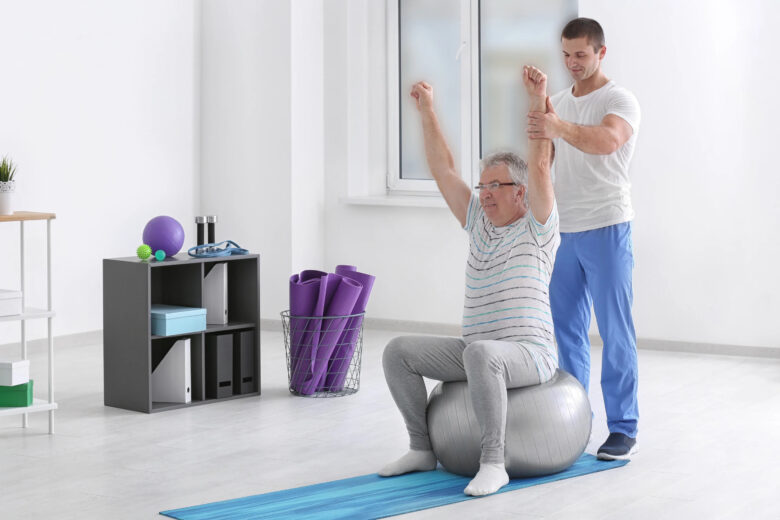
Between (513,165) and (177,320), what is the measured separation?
1.64 metres

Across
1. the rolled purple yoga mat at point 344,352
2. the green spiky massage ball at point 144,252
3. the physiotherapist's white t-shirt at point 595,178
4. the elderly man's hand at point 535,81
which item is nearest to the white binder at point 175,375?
the green spiky massage ball at point 144,252

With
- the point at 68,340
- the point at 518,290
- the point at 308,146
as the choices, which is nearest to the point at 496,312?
the point at 518,290

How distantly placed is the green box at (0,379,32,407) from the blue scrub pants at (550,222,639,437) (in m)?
1.83

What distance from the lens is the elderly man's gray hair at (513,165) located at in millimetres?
3484

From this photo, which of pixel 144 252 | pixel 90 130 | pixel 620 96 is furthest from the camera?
pixel 90 130

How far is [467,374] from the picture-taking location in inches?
132

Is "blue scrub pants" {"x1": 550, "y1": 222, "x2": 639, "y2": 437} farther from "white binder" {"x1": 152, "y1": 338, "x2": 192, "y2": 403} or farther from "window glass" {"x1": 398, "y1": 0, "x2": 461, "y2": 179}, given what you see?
"window glass" {"x1": 398, "y1": 0, "x2": 461, "y2": 179}

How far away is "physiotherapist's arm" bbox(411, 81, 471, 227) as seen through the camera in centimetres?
362

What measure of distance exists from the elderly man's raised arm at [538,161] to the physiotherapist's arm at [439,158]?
0.28 meters

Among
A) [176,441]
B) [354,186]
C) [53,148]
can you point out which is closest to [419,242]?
[354,186]

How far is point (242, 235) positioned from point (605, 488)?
371 centimetres

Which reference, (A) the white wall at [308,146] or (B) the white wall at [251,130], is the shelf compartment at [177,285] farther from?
(B) the white wall at [251,130]

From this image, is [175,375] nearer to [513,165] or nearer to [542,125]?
[513,165]

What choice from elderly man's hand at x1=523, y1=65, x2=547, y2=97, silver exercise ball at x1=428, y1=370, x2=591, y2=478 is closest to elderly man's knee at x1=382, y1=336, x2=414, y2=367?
silver exercise ball at x1=428, y1=370, x2=591, y2=478
